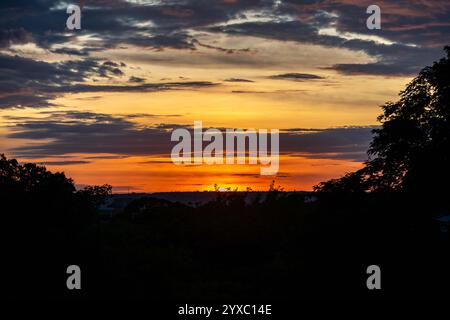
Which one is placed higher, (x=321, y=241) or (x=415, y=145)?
(x=415, y=145)

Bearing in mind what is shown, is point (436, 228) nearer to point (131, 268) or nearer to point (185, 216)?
point (131, 268)

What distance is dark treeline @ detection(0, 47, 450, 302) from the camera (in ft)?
127

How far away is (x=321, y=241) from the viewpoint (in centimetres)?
4266

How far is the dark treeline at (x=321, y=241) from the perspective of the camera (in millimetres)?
38844

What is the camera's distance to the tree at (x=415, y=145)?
145ft

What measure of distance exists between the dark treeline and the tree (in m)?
0.07

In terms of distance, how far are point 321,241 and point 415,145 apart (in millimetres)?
9163

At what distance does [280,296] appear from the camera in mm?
41312

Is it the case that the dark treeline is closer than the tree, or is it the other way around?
the dark treeline

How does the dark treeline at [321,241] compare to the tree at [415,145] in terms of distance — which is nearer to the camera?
the dark treeline at [321,241]

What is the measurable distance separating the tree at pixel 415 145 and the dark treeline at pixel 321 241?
7 centimetres

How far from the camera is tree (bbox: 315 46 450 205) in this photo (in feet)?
145
